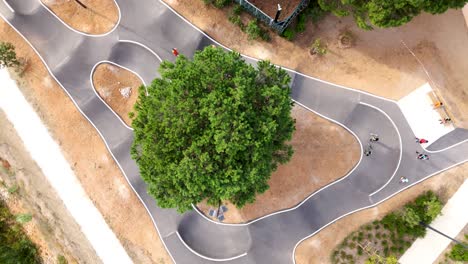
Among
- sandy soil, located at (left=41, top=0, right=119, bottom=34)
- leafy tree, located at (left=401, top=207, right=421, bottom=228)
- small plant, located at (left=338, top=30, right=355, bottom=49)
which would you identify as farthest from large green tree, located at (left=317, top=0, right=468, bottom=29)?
sandy soil, located at (left=41, top=0, right=119, bottom=34)

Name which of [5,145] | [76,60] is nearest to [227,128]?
[76,60]

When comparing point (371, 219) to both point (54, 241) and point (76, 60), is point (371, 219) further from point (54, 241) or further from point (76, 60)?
point (76, 60)

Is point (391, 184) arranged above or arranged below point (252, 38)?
below

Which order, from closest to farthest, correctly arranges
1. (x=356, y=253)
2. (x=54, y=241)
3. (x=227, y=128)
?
(x=227, y=128) < (x=356, y=253) < (x=54, y=241)

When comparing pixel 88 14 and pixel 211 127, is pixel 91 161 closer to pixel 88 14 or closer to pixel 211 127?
pixel 88 14

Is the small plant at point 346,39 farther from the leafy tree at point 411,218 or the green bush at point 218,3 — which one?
the leafy tree at point 411,218
